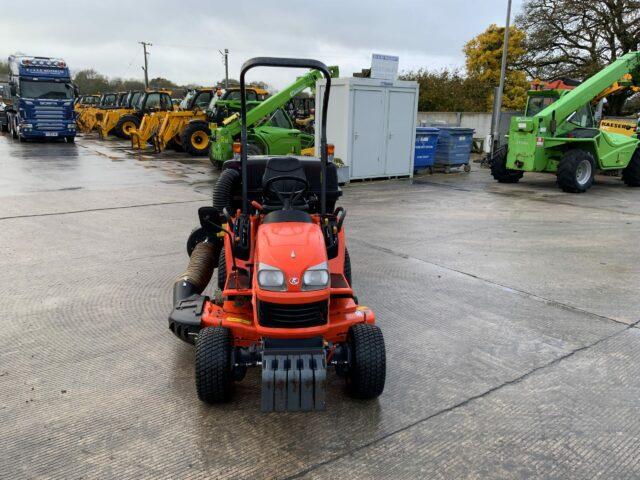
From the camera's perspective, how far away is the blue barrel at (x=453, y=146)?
14.1 meters

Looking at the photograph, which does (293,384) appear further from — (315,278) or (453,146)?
(453,146)

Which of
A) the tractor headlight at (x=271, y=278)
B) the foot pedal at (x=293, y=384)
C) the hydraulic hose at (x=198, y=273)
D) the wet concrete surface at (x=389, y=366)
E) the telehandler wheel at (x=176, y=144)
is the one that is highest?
the telehandler wheel at (x=176, y=144)

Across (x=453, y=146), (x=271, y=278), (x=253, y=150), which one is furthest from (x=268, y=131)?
(x=271, y=278)

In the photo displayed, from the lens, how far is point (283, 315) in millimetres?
2965

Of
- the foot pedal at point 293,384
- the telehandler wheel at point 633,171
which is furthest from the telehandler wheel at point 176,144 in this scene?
the foot pedal at point 293,384

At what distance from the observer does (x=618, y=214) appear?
30.0 feet

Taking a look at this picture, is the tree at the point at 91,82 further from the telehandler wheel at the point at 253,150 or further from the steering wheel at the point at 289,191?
the steering wheel at the point at 289,191

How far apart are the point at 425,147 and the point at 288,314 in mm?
11641

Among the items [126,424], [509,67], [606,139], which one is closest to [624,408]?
[126,424]

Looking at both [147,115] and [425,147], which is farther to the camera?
[147,115]

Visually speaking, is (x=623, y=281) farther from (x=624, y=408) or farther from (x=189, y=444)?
(x=189, y=444)

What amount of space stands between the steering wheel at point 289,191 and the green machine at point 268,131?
909 centimetres

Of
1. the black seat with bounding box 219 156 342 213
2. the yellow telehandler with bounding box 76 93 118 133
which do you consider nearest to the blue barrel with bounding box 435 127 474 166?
the black seat with bounding box 219 156 342 213

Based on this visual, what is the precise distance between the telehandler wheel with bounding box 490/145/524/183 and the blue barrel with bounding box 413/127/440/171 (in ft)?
6.13
